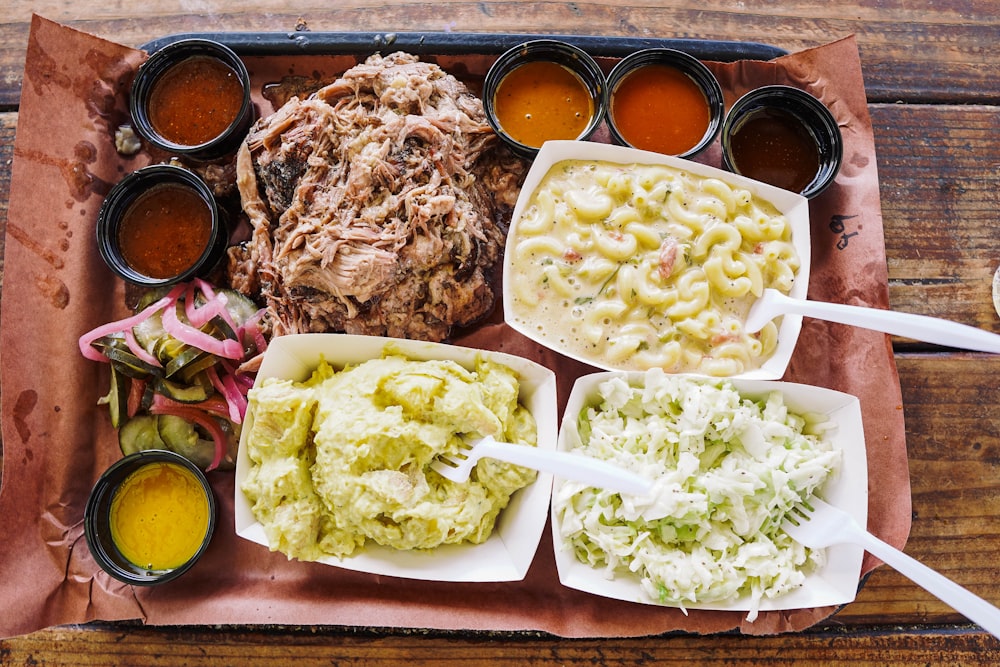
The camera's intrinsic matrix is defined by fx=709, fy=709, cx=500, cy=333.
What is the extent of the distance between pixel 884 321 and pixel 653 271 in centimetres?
90

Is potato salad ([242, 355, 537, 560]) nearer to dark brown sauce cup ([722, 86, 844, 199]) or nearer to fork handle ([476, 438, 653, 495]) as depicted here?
fork handle ([476, 438, 653, 495])

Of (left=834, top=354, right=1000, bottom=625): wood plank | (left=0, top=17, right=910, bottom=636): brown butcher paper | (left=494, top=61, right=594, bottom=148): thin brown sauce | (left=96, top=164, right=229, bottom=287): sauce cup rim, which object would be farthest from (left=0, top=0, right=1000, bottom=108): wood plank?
(left=834, top=354, right=1000, bottom=625): wood plank

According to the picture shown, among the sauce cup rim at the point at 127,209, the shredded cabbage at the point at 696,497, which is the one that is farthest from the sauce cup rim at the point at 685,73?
the sauce cup rim at the point at 127,209

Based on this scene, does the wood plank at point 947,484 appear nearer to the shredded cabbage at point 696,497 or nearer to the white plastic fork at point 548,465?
the shredded cabbage at point 696,497

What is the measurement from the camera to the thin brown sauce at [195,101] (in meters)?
3.25

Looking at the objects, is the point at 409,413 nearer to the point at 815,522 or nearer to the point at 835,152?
the point at 815,522

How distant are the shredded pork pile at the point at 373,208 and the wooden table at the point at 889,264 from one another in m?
0.75

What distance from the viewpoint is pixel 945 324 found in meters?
2.27

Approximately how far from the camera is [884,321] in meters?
2.43

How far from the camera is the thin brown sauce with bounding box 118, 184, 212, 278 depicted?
3158 mm

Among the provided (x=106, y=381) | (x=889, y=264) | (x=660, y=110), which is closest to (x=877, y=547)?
(x=889, y=264)

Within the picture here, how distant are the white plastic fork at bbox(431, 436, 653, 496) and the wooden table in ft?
3.25

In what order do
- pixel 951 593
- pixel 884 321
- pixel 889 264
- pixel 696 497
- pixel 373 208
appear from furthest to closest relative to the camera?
pixel 889 264, pixel 373 208, pixel 696 497, pixel 884 321, pixel 951 593

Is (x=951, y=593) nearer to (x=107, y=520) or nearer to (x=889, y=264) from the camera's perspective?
(x=889, y=264)
